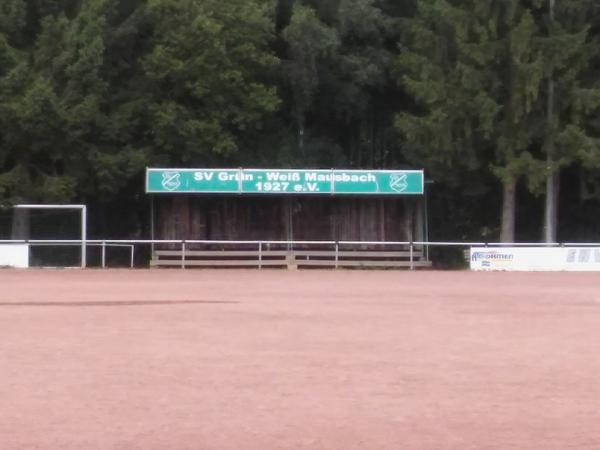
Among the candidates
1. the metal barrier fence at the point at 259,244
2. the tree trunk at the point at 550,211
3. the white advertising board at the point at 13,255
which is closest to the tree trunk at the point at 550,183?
the tree trunk at the point at 550,211

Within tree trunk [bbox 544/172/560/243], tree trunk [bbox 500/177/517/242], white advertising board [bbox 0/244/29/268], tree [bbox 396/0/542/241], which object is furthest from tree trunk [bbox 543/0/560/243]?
white advertising board [bbox 0/244/29/268]

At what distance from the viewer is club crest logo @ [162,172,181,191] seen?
3931 cm

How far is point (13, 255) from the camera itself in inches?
1470

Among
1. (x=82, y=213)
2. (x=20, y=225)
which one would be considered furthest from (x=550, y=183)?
(x=20, y=225)

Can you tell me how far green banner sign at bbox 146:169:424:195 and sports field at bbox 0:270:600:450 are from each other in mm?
13387

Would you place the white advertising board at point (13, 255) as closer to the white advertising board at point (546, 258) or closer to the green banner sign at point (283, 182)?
the green banner sign at point (283, 182)

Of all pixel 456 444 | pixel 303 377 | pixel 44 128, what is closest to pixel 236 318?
pixel 303 377

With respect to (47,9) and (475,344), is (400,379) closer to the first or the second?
(475,344)

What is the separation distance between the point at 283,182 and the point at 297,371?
25.8m

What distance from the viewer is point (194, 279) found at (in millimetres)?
32656

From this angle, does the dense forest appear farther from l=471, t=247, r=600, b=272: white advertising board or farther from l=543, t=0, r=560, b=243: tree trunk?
l=471, t=247, r=600, b=272: white advertising board

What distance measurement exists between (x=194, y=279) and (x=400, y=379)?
20.1m

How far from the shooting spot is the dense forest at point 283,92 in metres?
42.2

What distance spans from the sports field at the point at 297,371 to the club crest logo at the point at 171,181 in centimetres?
1345
